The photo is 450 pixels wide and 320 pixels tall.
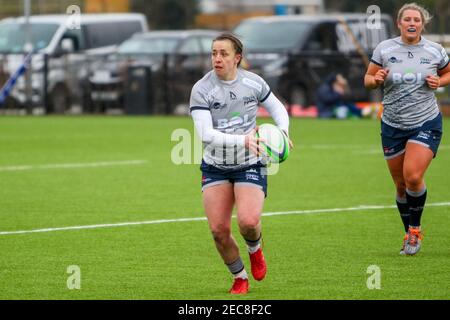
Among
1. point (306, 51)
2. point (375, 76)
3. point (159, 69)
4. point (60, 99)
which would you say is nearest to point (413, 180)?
point (375, 76)

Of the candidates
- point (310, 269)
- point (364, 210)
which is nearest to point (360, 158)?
point (364, 210)

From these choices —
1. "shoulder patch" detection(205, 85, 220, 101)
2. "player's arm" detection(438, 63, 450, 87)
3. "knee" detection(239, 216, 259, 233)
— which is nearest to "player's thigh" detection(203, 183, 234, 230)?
"knee" detection(239, 216, 259, 233)

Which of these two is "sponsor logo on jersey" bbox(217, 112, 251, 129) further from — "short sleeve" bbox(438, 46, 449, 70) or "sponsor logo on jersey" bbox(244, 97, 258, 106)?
"short sleeve" bbox(438, 46, 449, 70)

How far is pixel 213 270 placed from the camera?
36.2 ft

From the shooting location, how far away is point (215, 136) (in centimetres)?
956

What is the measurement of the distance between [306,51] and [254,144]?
25332 millimetres

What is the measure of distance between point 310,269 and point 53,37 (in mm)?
26807

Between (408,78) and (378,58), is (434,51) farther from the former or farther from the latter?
(378,58)

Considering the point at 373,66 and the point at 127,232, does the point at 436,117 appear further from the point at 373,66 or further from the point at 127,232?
the point at 127,232

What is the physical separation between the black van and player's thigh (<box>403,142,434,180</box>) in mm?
21494

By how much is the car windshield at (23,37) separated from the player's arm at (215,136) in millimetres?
27599

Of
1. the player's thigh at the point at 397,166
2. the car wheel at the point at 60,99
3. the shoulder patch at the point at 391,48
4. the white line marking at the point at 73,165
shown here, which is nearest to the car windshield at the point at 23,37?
the car wheel at the point at 60,99

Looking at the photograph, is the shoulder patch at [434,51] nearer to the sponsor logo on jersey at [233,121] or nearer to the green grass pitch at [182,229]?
the green grass pitch at [182,229]

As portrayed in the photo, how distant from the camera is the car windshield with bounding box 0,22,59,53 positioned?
1452 inches
